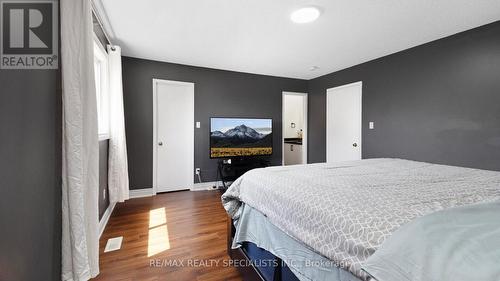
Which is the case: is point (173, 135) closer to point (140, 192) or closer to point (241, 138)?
point (140, 192)

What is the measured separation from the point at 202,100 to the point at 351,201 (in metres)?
3.57

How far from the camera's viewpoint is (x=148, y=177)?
12.4 ft

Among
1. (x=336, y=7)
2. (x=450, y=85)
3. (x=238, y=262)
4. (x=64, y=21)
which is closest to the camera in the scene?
(x=64, y=21)

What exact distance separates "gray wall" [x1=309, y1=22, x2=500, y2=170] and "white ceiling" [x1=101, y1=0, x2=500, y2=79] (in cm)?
21

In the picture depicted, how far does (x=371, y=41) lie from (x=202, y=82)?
2.78 metres

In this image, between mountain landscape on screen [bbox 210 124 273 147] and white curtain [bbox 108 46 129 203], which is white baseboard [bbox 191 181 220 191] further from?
white curtain [bbox 108 46 129 203]

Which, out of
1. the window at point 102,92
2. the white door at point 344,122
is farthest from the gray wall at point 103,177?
the white door at point 344,122

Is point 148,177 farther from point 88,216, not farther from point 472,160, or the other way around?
point 472,160

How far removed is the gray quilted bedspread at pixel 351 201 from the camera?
835 millimetres

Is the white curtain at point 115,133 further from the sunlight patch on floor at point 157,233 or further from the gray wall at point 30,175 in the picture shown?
the gray wall at point 30,175

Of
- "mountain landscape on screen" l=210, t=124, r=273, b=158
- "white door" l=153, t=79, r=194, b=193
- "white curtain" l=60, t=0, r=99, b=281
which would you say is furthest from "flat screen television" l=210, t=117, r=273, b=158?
"white curtain" l=60, t=0, r=99, b=281

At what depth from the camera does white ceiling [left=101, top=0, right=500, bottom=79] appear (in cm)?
209

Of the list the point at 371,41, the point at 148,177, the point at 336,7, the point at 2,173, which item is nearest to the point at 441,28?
the point at 371,41

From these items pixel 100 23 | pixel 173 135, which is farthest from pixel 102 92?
pixel 173 135
